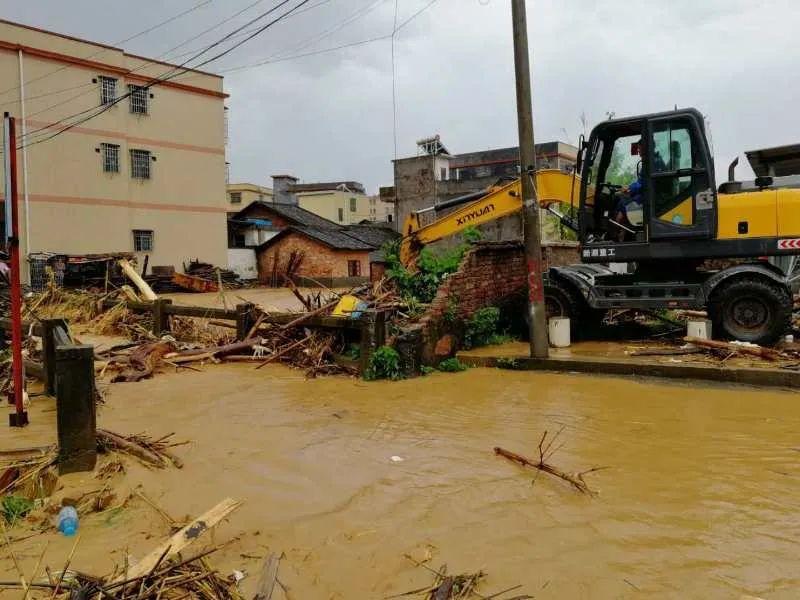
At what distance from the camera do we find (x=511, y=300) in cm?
1184

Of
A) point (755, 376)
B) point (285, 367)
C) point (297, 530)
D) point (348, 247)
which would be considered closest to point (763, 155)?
point (755, 376)

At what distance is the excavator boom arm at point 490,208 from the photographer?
1064 centimetres

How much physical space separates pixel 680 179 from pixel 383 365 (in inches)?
205

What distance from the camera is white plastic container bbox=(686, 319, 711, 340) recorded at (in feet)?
30.9

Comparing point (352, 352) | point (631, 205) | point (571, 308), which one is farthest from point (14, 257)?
point (631, 205)

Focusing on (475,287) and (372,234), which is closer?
(475,287)

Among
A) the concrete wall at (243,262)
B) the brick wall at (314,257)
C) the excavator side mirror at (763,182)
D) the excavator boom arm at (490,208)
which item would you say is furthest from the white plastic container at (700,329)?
the concrete wall at (243,262)

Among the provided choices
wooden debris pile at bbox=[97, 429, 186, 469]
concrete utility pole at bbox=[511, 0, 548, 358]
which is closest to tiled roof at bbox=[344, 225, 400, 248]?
concrete utility pole at bbox=[511, 0, 548, 358]

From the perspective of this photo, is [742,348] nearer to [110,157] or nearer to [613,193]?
[613,193]

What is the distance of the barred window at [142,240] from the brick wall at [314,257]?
7.52m

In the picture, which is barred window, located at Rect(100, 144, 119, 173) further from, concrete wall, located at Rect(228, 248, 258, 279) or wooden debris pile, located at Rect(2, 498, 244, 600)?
wooden debris pile, located at Rect(2, 498, 244, 600)

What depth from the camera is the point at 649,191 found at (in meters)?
9.57

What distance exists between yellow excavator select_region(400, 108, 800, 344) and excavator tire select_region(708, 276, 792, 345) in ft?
0.04

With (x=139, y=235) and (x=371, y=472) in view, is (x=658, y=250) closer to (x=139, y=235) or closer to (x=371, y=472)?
(x=371, y=472)
